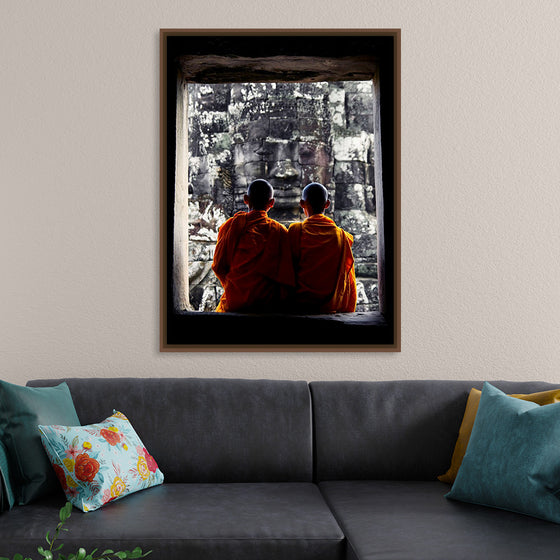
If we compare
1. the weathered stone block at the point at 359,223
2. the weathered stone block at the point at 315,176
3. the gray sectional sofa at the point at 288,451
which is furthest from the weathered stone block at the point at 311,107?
the gray sectional sofa at the point at 288,451

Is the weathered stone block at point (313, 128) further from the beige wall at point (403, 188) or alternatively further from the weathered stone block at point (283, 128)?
the beige wall at point (403, 188)

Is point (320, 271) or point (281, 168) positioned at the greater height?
point (281, 168)

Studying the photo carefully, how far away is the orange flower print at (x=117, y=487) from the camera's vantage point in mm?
2029

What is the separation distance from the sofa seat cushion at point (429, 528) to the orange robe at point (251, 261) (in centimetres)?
93

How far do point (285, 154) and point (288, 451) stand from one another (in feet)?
4.15

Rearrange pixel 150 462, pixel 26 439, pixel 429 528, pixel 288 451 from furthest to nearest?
pixel 288 451 < pixel 150 462 < pixel 26 439 < pixel 429 528

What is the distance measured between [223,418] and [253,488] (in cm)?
29

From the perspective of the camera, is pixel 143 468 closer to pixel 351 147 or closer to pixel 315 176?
pixel 315 176

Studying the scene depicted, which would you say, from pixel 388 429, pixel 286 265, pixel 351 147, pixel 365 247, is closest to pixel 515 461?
pixel 388 429

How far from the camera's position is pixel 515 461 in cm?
200

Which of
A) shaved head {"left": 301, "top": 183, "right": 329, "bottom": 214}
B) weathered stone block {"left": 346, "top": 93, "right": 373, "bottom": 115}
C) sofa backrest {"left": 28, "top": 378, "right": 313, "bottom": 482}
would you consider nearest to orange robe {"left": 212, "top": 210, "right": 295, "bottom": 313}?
shaved head {"left": 301, "top": 183, "right": 329, "bottom": 214}

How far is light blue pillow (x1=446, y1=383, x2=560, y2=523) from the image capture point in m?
1.94

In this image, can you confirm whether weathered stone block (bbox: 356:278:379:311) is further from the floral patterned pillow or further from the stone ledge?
the floral patterned pillow

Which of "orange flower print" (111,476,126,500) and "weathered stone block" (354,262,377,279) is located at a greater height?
"weathered stone block" (354,262,377,279)
